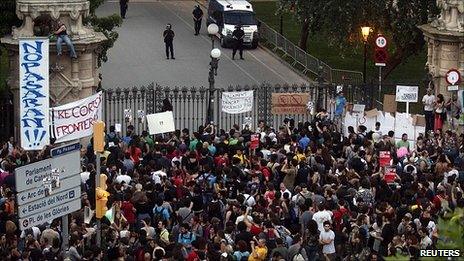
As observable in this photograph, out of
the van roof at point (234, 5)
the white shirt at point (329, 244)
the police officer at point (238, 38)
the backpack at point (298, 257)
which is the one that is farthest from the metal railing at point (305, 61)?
the backpack at point (298, 257)

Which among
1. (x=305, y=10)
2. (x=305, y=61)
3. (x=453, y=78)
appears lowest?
(x=305, y=61)

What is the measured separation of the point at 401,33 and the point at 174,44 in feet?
40.6

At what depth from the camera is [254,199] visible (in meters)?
26.1

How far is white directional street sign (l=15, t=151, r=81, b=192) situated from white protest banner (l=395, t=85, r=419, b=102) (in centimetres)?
1626

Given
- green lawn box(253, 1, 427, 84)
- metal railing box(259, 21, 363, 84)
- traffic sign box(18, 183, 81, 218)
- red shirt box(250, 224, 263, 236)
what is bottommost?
green lawn box(253, 1, 427, 84)

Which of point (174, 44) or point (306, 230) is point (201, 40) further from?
point (306, 230)

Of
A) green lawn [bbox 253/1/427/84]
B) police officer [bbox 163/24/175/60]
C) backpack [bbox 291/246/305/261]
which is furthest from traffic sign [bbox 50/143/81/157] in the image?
police officer [bbox 163/24/175/60]

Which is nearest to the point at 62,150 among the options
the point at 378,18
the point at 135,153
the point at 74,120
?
the point at 74,120

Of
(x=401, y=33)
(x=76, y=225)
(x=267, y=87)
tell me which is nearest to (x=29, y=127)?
(x=76, y=225)

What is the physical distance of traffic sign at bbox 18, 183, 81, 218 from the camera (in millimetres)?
21344

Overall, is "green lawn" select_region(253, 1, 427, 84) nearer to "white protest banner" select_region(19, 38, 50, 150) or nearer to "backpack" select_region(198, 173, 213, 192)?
"backpack" select_region(198, 173, 213, 192)

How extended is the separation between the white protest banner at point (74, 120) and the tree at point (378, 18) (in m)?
21.0

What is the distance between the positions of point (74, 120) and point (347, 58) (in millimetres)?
28736

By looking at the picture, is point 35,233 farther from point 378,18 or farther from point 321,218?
point 378,18
